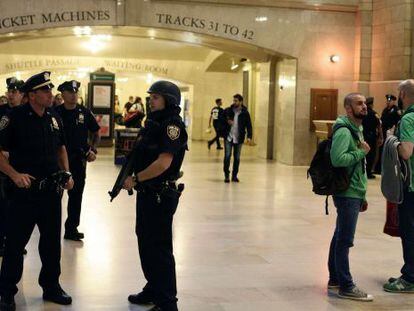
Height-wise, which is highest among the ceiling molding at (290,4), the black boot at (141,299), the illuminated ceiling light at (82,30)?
the ceiling molding at (290,4)

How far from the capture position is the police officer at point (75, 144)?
692cm

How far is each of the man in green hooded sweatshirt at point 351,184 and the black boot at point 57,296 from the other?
2.11 meters

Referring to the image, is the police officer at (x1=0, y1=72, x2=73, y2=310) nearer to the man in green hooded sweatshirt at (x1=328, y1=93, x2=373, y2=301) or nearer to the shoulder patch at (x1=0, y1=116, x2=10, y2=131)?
the shoulder patch at (x1=0, y1=116, x2=10, y2=131)

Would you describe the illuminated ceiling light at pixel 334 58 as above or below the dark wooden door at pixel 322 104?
above

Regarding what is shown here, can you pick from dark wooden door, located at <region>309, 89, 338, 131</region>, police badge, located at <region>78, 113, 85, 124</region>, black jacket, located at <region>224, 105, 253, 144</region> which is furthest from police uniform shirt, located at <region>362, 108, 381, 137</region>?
police badge, located at <region>78, 113, 85, 124</region>

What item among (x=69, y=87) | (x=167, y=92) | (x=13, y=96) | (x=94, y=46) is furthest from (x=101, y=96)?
(x=167, y=92)

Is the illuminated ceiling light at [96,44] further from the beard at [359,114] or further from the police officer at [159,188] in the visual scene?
the police officer at [159,188]

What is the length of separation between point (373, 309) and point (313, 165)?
3.93 feet

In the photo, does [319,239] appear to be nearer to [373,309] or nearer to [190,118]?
[373,309]

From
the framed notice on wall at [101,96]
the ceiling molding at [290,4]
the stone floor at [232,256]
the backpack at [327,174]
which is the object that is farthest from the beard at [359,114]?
the framed notice on wall at [101,96]

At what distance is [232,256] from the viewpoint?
6527mm

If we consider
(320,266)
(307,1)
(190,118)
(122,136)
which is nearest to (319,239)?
(320,266)

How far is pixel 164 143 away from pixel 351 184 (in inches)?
64.5

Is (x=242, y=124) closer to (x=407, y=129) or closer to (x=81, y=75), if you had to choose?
(x=407, y=129)
